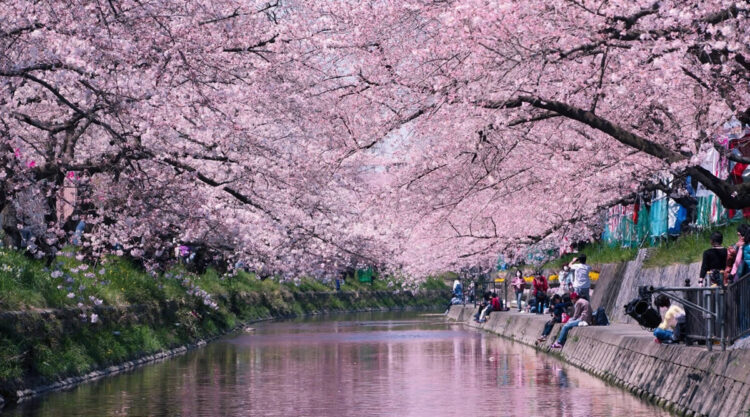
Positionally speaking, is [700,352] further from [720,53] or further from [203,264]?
[203,264]

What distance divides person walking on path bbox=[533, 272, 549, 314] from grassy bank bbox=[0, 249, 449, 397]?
11977 millimetres

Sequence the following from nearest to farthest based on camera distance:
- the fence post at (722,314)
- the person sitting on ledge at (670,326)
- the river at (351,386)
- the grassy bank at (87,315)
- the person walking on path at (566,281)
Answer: the fence post at (722,314), the river at (351,386), the person sitting on ledge at (670,326), the grassy bank at (87,315), the person walking on path at (566,281)

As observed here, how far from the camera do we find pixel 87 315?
83.5 ft

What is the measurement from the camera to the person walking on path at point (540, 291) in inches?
1704

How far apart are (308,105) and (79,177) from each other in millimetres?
5241

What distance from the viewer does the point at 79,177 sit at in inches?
985

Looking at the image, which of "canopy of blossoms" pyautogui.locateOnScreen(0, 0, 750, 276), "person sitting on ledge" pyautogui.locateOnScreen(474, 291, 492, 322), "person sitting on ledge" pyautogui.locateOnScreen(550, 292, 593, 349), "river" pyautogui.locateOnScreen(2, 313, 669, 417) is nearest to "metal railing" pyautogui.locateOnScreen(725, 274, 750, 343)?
"river" pyautogui.locateOnScreen(2, 313, 669, 417)

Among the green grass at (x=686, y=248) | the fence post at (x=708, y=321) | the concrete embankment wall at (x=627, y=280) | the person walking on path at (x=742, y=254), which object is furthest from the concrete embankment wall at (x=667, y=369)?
the green grass at (x=686, y=248)

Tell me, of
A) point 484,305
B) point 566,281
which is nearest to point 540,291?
point 566,281

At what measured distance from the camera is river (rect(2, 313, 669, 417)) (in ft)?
60.2

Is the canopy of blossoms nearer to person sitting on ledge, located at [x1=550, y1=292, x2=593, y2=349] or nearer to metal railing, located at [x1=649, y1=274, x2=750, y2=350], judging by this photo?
metal railing, located at [x1=649, y1=274, x2=750, y2=350]

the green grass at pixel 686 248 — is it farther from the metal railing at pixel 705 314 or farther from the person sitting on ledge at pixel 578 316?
the metal railing at pixel 705 314

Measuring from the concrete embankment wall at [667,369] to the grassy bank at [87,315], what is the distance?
422 inches

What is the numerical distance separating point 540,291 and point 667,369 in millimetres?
24986
